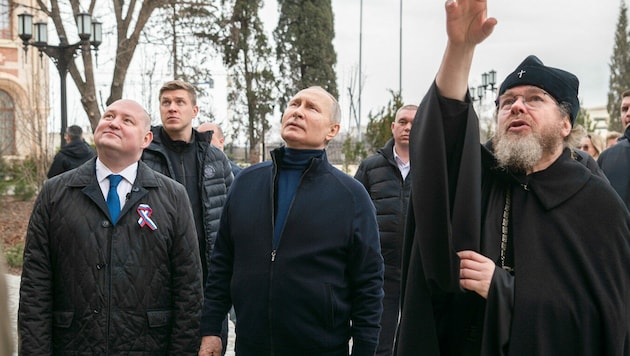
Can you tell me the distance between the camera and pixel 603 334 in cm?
282

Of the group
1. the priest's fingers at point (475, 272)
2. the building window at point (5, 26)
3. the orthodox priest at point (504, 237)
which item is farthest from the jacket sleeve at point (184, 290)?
the building window at point (5, 26)

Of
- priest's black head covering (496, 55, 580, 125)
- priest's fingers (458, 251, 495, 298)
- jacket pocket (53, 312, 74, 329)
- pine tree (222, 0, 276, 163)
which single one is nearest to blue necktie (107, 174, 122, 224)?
jacket pocket (53, 312, 74, 329)

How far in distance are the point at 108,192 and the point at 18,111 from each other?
18.0 m

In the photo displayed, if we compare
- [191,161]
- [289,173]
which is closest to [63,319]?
[289,173]

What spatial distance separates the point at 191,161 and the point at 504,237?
3214 millimetres

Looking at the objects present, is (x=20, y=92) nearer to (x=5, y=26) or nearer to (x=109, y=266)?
(x=5, y=26)

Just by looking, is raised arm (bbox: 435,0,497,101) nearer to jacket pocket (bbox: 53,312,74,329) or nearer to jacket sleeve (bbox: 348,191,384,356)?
jacket sleeve (bbox: 348,191,384,356)

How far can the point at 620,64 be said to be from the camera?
7075 cm

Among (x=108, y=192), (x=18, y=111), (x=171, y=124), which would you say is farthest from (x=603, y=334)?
(x=18, y=111)

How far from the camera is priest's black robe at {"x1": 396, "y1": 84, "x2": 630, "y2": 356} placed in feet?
8.98

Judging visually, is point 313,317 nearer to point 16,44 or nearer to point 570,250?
point 570,250

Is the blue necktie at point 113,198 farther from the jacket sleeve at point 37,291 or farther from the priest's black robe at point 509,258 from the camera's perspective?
the priest's black robe at point 509,258

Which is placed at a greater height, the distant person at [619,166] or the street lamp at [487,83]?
the street lamp at [487,83]

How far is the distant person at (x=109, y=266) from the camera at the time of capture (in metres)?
3.91
